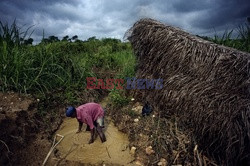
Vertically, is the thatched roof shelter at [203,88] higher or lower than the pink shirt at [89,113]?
higher

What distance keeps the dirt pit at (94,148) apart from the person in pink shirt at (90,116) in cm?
15

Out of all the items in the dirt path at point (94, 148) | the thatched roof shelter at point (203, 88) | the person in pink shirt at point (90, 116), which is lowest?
the dirt path at point (94, 148)

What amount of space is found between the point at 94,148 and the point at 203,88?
2.25 m

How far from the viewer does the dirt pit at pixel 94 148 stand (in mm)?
3033

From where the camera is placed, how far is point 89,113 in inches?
139

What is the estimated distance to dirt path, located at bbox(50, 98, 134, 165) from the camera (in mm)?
3029

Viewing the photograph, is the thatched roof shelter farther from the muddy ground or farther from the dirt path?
the dirt path

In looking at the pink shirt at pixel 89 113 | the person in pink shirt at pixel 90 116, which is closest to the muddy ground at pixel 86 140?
the person in pink shirt at pixel 90 116

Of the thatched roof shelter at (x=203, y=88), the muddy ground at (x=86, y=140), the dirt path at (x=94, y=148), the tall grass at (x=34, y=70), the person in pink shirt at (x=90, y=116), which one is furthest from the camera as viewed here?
the tall grass at (x=34, y=70)

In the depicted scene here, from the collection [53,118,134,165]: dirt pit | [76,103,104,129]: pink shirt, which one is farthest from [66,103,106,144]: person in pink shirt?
[53,118,134,165]: dirt pit

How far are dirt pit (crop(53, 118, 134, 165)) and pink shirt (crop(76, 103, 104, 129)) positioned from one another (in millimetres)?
378

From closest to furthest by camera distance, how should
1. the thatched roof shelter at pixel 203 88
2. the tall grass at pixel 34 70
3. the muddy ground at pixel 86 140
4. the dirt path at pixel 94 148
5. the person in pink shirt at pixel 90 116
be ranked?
the thatched roof shelter at pixel 203 88 < the muddy ground at pixel 86 140 < the dirt path at pixel 94 148 < the person in pink shirt at pixel 90 116 < the tall grass at pixel 34 70

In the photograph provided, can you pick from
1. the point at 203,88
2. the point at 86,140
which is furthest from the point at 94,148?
the point at 203,88

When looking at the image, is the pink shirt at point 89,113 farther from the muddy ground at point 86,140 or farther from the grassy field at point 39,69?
the grassy field at point 39,69
